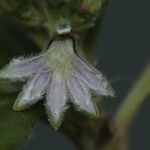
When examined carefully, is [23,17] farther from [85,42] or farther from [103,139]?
[103,139]

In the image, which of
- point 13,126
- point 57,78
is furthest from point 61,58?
point 13,126

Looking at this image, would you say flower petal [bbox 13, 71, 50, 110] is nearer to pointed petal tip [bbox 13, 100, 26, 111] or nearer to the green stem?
pointed petal tip [bbox 13, 100, 26, 111]

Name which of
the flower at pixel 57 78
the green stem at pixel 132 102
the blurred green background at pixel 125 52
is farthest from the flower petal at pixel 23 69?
the blurred green background at pixel 125 52

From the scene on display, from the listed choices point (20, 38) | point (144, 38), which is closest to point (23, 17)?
point (20, 38)

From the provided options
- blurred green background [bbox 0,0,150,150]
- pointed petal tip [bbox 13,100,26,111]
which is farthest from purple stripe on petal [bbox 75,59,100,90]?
blurred green background [bbox 0,0,150,150]

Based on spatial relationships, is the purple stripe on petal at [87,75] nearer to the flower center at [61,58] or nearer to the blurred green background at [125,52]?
the flower center at [61,58]

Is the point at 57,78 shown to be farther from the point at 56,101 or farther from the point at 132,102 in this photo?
the point at 132,102
